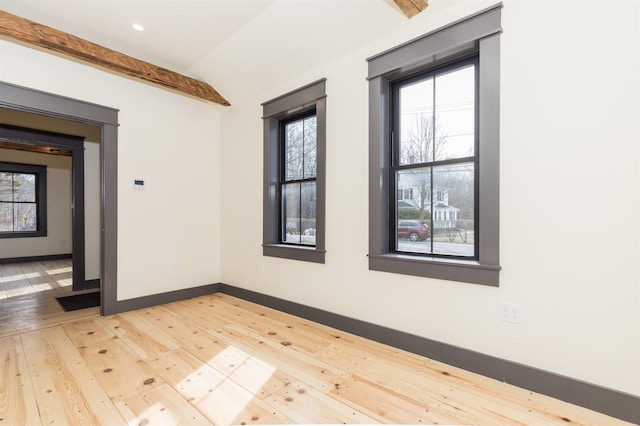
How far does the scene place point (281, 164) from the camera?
3.76 metres

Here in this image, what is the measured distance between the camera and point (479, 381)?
79.7 inches

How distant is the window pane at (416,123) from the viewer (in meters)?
2.51

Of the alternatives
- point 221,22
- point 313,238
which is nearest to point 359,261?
point 313,238

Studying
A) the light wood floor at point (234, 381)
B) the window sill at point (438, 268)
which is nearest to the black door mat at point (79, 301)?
the light wood floor at point (234, 381)

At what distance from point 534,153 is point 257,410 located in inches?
89.4

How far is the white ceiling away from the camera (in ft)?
8.38

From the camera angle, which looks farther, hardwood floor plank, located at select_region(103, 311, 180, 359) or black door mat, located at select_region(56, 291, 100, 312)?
black door mat, located at select_region(56, 291, 100, 312)

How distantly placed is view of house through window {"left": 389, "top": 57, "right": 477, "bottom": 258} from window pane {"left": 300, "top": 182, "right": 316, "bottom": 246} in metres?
1.00

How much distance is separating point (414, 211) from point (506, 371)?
1273 millimetres

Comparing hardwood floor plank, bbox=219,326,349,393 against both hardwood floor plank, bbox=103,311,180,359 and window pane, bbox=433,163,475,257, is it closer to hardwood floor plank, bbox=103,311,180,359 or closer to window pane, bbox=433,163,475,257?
hardwood floor plank, bbox=103,311,180,359

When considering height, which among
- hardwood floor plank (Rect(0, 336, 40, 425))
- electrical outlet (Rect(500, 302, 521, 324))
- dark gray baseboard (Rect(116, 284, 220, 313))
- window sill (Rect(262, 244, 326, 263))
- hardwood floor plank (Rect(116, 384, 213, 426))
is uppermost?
window sill (Rect(262, 244, 326, 263))

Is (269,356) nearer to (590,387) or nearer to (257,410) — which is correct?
(257,410)

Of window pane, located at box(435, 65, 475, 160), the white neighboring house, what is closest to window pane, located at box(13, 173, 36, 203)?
the white neighboring house

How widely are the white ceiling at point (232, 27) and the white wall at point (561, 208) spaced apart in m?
0.48
